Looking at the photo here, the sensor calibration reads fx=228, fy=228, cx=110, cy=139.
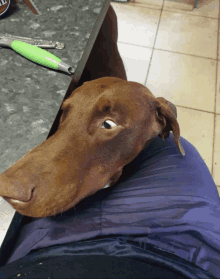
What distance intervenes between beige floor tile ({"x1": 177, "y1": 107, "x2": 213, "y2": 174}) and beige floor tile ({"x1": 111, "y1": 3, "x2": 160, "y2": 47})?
1.07 meters

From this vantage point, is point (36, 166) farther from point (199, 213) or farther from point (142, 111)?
point (199, 213)

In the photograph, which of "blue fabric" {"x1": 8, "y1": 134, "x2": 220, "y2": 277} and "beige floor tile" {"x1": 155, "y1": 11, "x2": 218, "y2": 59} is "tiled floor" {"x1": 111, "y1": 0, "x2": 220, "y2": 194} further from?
"blue fabric" {"x1": 8, "y1": 134, "x2": 220, "y2": 277}

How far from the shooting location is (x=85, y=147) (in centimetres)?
80

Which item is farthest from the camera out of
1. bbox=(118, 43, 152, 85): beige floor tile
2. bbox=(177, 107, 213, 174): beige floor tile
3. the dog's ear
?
bbox=(118, 43, 152, 85): beige floor tile

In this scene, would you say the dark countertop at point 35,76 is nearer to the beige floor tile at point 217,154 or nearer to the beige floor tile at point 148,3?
the beige floor tile at point 217,154

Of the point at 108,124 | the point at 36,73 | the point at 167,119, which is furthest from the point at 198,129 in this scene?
the point at 36,73

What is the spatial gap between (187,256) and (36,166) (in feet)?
2.07

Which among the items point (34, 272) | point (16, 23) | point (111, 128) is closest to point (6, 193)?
point (34, 272)

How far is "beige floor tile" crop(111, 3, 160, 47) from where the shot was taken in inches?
109

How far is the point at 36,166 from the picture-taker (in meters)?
0.69

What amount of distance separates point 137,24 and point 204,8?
3.59ft

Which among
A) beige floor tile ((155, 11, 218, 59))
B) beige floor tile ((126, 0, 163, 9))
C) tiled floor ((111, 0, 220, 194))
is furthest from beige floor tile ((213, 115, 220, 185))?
beige floor tile ((126, 0, 163, 9))

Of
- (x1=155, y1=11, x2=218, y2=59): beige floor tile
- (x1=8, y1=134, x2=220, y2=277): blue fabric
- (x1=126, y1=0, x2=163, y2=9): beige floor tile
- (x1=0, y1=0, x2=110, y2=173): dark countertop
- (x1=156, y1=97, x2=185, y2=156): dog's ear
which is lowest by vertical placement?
(x1=155, y1=11, x2=218, y2=59): beige floor tile

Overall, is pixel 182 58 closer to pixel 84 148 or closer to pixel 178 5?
pixel 178 5
